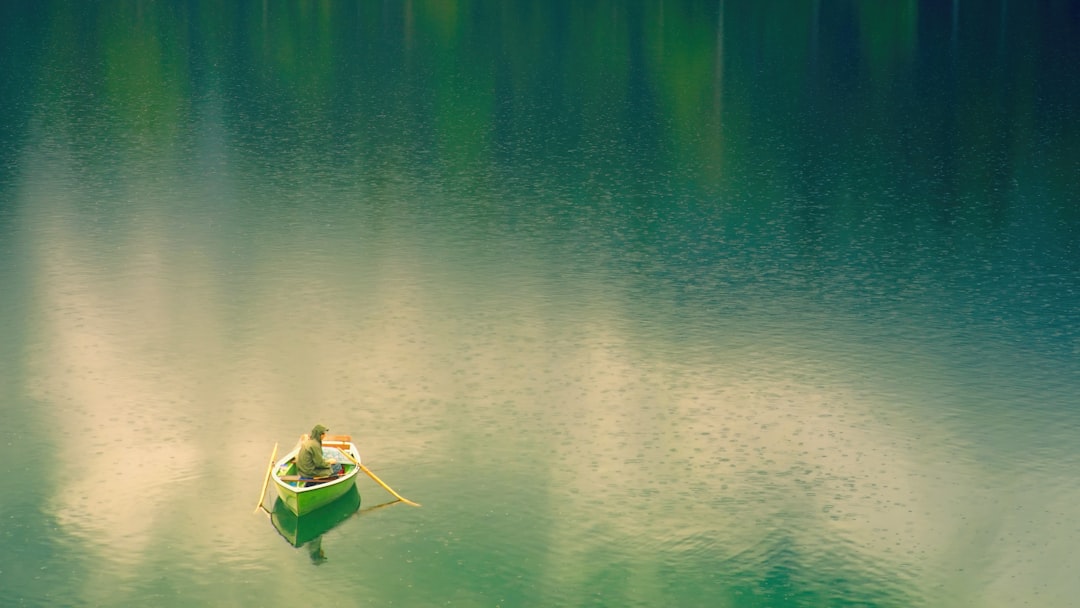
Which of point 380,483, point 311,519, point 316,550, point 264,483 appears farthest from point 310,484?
point 264,483

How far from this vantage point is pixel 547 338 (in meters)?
37.6

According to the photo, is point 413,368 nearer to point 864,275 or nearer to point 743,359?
point 743,359

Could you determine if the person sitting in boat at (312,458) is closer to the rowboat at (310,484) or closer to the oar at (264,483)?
the rowboat at (310,484)

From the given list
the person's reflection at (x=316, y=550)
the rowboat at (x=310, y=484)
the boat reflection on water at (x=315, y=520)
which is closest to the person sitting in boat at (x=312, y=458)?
the rowboat at (x=310, y=484)

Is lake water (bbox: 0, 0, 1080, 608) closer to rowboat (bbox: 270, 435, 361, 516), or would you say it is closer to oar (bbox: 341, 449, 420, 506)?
oar (bbox: 341, 449, 420, 506)

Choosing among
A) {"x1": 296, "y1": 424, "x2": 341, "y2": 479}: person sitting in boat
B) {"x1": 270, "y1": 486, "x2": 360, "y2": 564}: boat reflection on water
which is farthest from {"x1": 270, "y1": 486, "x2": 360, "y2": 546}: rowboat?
{"x1": 296, "y1": 424, "x2": 341, "y2": 479}: person sitting in boat

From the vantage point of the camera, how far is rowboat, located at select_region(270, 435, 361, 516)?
27.1 meters

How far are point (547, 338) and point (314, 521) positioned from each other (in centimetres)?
1137

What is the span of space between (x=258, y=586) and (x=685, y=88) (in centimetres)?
5150

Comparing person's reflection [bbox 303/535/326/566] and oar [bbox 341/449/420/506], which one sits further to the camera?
oar [bbox 341/449/420/506]

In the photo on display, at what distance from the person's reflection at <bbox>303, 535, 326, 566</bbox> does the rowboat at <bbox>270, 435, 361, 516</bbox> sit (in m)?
0.64

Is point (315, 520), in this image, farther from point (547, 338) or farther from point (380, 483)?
point (547, 338)

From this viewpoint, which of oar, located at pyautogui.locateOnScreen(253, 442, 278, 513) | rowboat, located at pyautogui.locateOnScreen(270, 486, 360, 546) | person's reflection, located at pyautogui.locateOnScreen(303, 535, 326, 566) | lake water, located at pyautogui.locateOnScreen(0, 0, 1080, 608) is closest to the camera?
person's reflection, located at pyautogui.locateOnScreen(303, 535, 326, 566)

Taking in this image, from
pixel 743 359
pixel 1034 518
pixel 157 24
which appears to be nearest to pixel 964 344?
pixel 743 359
